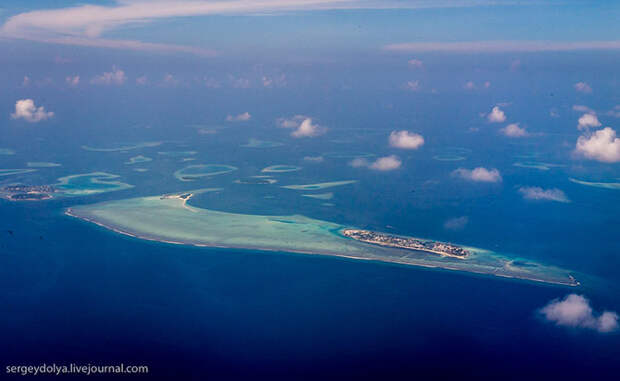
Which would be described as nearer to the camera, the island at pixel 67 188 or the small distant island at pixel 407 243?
the small distant island at pixel 407 243

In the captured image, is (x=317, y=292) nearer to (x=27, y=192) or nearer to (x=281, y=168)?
(x=27, y=192)

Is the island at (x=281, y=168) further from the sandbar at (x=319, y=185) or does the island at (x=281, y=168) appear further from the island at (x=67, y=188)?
the island at (x=67, y=188)

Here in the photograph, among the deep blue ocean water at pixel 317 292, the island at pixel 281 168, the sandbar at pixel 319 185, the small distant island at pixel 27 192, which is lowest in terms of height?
the deep blue ocean water at pixel 317 292

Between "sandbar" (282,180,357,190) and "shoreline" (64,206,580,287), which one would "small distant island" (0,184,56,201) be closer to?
"shoreline" (64,206,580,287)

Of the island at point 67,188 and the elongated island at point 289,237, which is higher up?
the island at point 67,188

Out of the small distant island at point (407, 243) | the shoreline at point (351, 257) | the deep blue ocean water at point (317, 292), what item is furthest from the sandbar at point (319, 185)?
the shoreline at point (351, 257)

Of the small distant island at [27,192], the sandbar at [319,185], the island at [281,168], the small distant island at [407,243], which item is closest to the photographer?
the small distant island at [407,243]

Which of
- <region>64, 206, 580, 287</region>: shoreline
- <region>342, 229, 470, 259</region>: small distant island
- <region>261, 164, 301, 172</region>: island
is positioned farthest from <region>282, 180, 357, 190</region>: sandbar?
<region>64, 206, 580, 287</region>: shoreline
